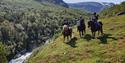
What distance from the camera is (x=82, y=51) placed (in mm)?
40000

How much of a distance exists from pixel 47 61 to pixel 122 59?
9.94 m

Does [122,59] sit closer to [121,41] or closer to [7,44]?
[121,41]

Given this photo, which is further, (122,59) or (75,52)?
(75,52)

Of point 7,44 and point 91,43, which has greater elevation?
point 91,43

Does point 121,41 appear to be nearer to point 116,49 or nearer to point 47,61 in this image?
point 116,49

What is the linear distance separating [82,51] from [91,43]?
11.0ft

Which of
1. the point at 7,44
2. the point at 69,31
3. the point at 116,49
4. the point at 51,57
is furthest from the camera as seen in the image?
the point at 7,44

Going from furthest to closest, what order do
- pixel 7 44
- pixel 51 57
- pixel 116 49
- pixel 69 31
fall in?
pixel 7 44 < pixel 69 31 < pixel 51 57 < pixel 116 49

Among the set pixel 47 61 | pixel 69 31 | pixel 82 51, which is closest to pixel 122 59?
pixel 82 51

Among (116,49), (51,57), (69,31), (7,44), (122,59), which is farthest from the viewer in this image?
(7,44)

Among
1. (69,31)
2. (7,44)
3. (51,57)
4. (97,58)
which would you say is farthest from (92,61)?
(7,44)

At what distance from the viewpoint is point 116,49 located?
126ft

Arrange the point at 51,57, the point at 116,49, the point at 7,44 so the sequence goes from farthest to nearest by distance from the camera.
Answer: the point at 7,44 → the point at 51,57 → the point at 116,49

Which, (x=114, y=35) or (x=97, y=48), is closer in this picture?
(x=97, y=48)
